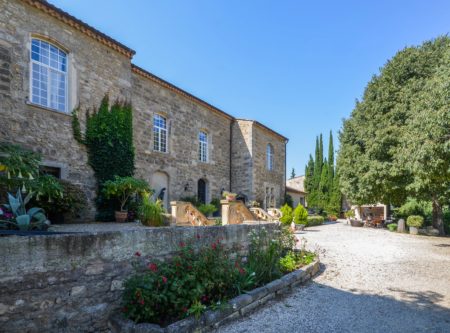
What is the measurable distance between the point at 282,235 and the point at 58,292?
5260 millimetres

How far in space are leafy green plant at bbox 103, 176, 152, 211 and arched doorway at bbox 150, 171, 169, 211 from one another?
2620 millimetres

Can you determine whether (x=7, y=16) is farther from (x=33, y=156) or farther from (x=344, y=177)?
(x=344, y=177)

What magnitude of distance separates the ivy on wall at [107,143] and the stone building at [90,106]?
0.83 ft

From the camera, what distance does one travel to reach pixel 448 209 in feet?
58.9

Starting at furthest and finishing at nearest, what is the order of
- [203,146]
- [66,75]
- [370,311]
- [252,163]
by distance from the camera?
1. [252,163]
2. [203,146]
3. [66,75]
4. [370,311]

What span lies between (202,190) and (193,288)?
1224cm

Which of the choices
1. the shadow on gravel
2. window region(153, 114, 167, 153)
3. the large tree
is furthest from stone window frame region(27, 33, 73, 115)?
the large tree

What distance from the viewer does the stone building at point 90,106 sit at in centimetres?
820

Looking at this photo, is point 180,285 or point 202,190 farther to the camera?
point 202,190

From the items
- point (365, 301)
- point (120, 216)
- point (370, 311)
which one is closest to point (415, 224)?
point (365, 301)

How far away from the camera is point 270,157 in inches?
849

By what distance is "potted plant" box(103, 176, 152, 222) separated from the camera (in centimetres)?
973

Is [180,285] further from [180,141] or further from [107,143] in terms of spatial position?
[180,141]

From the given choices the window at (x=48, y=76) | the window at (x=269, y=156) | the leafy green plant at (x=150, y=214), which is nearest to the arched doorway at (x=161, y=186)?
the leafy green plant at (x=150, y=214)
